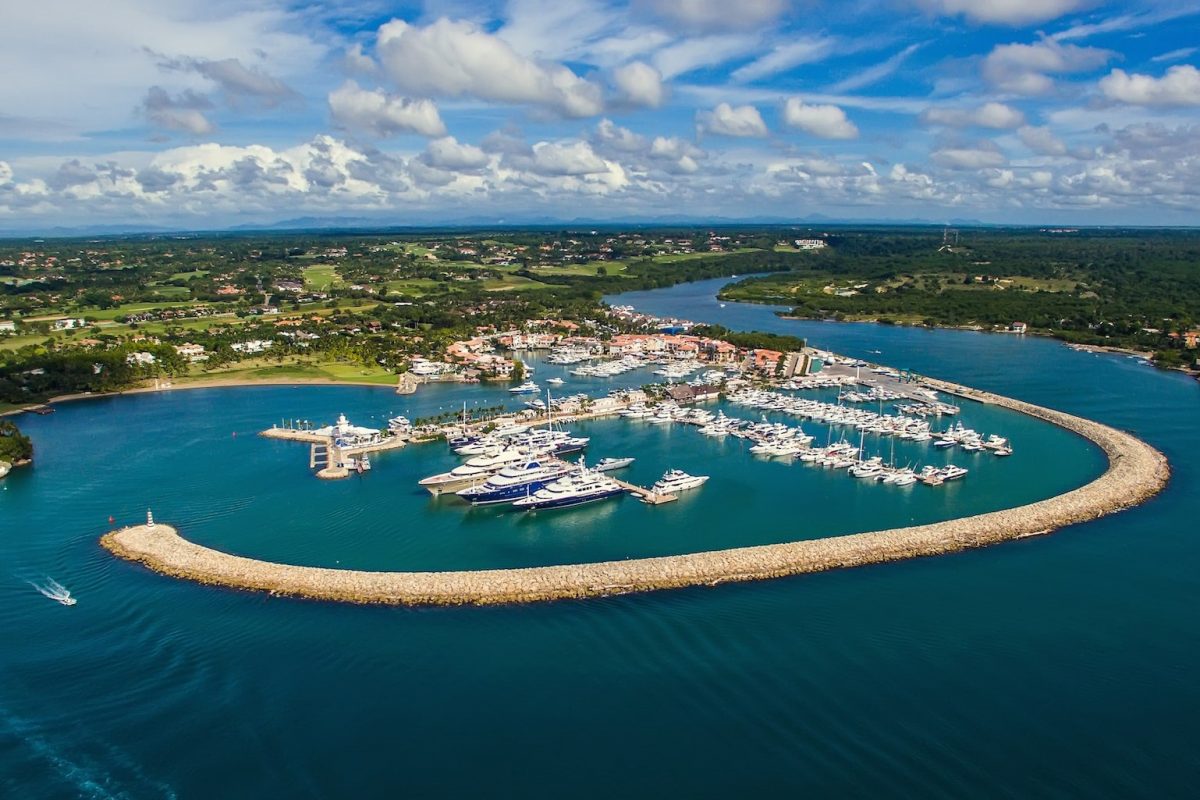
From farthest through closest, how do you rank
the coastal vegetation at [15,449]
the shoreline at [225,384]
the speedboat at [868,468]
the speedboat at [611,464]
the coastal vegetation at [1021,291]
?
the coastal vegetation at [1021,291] < the shoreline at [225,384] < the coastal vegetation at [15,449] < the speedboat at [611,464] < the speedboat at [868,468]

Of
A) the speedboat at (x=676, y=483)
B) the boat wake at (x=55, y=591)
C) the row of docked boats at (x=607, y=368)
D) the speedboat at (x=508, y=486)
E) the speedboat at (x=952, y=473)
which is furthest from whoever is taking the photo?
the row of docked boats at (x=607, y=368)

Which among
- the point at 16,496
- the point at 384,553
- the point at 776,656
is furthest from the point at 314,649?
the point at 16,496

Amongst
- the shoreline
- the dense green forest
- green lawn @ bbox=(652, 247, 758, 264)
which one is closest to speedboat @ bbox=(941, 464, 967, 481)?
the dense green forest

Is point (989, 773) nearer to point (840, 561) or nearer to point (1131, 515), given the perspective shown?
point (840, 561)

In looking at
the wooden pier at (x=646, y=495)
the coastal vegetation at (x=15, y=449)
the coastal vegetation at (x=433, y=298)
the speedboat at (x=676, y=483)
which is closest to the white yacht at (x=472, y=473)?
the wooden pier at (x=646, y=495)

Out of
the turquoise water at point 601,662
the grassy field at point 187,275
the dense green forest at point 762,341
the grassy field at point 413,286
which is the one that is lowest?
the turquoise water at point 601,662

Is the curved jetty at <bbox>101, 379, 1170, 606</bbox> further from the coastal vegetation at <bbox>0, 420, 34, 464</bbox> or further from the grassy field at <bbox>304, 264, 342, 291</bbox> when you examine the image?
the grassy field at <bbox>304, 264, 342, 291</bbox>

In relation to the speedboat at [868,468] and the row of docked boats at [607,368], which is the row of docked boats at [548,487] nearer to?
the speedboat at [868,468]
